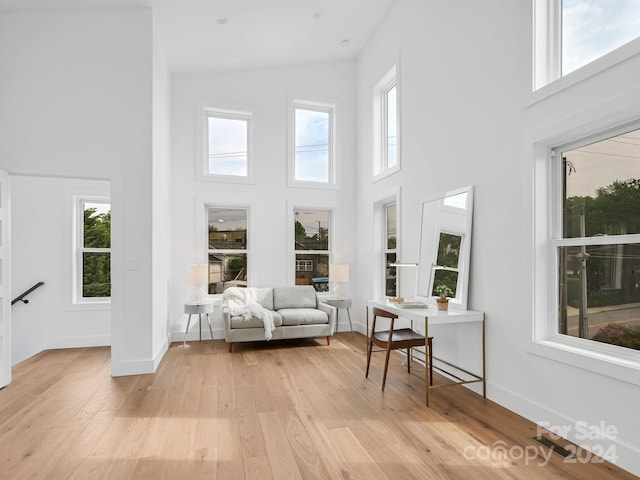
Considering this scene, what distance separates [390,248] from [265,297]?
6.39ft

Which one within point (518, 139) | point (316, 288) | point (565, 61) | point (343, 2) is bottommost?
point (316, 288)

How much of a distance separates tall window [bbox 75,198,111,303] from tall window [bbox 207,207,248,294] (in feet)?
4.66

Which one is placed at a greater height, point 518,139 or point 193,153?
point 193,153

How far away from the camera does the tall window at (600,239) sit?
93.0 inches

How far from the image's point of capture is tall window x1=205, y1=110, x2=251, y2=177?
608 centimetres

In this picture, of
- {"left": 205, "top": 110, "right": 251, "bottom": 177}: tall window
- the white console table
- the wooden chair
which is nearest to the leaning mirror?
the white console table

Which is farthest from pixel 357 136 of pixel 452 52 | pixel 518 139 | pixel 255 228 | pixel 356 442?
pixel 356 442

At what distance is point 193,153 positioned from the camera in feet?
19.1

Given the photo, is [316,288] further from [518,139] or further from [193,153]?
[518,139]

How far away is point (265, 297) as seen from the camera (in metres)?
5.71

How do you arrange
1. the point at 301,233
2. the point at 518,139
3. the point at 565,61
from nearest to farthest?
the point at 565,61 → the point at 518,139 → the point at 301,233

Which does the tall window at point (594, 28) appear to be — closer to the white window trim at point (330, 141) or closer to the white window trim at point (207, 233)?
the white window trim at point (330, 141)

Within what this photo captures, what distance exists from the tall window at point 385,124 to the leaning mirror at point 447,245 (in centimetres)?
150

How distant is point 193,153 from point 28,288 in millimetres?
2832
